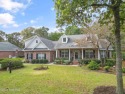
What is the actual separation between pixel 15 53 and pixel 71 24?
4166 centimetres

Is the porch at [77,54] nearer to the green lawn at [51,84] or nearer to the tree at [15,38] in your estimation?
the green lawn at [51,84]

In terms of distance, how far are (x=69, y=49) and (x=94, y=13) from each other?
24845 millimetres

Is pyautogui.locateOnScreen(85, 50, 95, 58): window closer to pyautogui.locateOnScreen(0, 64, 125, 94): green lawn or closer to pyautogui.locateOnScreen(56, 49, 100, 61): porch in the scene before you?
pyautogui.locateOnScreen(56, 49, 100, 61): porch

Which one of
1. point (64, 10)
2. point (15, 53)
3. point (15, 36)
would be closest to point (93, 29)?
point (64, 10)

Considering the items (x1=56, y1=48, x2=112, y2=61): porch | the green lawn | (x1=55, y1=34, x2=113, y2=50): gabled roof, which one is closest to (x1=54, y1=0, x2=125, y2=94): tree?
the green lawn

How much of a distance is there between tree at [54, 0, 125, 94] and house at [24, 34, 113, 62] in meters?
20.3

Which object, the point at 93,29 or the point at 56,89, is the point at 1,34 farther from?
the point at 56,89

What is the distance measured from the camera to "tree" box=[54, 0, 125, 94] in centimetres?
738

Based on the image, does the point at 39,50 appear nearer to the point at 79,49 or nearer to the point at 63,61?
the point at 63,61

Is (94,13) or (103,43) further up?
(94,13)

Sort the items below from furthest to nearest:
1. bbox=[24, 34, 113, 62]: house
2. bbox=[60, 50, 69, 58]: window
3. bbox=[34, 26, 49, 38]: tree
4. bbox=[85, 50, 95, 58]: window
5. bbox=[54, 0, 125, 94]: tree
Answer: bbox=[34, 26, 49, 38]: tree, bbox=[60, 50, 69, 58]: window, bbox=[85, 50, 95, 58]: window, bbox=[24, 34, 113, 62]: house, bbox=[54, 0, 125, 94]: tree

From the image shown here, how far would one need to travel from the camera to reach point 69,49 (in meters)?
33.5

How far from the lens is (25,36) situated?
63125mm

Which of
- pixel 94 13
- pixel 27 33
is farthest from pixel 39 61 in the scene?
pixel 27 33
